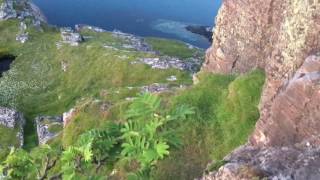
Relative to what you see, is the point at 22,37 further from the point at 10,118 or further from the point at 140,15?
the point at 140,15

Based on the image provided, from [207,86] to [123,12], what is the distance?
134 m

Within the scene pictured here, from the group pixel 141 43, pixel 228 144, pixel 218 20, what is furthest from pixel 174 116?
pixel 141 43

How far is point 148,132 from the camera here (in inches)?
658

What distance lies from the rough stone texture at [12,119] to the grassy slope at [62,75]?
144 centimetres

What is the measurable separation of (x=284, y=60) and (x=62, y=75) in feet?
250

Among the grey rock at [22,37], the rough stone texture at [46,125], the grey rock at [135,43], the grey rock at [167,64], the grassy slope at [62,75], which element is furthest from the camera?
the grey rock at [22,37]

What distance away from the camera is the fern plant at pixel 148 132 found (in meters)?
16.4

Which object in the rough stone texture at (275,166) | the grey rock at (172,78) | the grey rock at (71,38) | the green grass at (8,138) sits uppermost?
the grey rock at (71,38)

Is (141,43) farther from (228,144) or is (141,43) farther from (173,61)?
(228,144)

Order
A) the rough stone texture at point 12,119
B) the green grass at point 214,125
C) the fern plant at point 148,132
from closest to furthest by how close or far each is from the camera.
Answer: the fern plant at point 148,132, the green grass at point 214,125, the rough stone texture at point 12,119

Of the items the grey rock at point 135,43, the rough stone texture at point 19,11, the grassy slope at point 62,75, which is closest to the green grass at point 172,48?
the grey rock at point 135,43

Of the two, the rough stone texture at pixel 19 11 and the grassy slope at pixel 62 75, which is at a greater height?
the rough stone texture at pixel 19 11

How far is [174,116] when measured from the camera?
1709 cm

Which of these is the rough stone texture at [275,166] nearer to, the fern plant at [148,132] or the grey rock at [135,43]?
the fern plant at [148,132]
